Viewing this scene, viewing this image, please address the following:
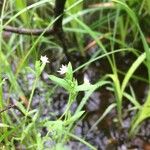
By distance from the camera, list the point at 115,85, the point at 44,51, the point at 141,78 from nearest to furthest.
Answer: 1. the point at 115,85
2. the point at 141,78
3. the point at 44,51

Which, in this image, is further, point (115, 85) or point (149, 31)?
point (149, 31)

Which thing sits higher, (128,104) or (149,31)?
(149,31)

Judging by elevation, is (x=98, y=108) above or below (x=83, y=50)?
below

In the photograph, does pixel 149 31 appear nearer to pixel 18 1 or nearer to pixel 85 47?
pixel 85 47

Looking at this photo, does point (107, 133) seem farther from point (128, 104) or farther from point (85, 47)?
point (85, 47)

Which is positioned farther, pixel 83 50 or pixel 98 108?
pixel 83 50

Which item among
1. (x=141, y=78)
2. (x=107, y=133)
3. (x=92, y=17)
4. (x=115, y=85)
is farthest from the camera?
(x=92, y=17)

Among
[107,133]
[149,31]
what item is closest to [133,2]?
Result: [149,31]

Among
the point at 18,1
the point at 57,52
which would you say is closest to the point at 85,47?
the point at 57,52

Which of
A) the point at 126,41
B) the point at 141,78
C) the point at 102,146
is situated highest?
the point at 126,41
